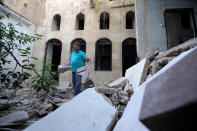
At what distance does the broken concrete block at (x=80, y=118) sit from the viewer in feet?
4.17

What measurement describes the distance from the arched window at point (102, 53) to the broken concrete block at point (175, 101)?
7872 millimetres

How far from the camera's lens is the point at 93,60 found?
8180 mm

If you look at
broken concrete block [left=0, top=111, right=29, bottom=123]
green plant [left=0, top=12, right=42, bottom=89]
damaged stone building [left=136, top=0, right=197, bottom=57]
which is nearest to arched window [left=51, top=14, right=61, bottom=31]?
damaged stone building [left=136, top=0, right=197, bottom=57]

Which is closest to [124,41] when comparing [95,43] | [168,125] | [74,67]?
[95,43]

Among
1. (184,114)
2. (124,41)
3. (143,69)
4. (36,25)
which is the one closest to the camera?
(184,114)

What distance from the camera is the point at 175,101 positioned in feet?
1.07

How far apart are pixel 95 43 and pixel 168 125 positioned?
834 centimetres

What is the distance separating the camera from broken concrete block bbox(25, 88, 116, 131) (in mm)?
1270

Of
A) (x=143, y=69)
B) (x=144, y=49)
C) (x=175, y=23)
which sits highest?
(x=175, y=23)

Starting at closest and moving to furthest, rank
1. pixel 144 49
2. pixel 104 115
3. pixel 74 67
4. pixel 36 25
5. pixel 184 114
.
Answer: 1. pixel 184 114
2. pixel 104 115
3. pixel 74 67
4. pixel 144 49
5. pixel 36 25

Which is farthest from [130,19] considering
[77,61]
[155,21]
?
[77,61]

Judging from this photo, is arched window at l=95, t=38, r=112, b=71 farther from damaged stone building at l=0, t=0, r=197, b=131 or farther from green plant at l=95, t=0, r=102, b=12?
green plant at l=95, t=0, r=102, b=12

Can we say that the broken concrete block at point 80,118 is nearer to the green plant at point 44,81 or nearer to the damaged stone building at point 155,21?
the green plant at point 44,81

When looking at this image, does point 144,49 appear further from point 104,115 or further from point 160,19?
point 104,115
